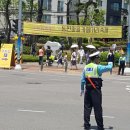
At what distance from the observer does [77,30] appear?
44000 millimetres

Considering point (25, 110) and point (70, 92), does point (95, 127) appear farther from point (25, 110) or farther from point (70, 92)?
point (70, 92)

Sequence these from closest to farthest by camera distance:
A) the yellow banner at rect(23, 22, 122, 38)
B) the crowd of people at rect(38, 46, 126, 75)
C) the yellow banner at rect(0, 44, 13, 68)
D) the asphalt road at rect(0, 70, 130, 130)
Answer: the asphalt road at rect(0, 70, 130, 130) < the crowd of people at rect(38, 46, 126, 75) < the yellow banner at rect(0, 44, 13, 68) < the yellow banner at rect(23, 22, 122, 38)

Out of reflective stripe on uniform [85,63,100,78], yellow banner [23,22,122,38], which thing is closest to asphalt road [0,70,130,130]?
reflective stripe on uniform [85,63,100,78]

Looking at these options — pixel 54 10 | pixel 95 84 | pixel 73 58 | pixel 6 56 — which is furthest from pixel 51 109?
pixel 54 10

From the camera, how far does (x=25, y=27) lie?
42344 millimetres

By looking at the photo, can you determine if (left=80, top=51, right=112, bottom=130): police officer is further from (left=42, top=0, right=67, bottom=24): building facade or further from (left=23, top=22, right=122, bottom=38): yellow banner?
(left=42, top=0, right=67, bottom=24): building facade

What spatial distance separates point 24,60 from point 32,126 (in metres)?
35.1

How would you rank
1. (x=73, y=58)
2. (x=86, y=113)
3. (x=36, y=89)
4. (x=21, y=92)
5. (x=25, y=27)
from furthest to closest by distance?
(x=25, y=27), (x=73, y=58), (x=36, y=89), (x=21, y=92), (x=86, y=113)

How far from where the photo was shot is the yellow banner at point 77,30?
42.9 meters

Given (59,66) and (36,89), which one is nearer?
(36,89)

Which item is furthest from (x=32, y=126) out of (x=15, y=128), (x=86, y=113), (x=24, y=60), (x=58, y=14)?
(x=58, y=14)

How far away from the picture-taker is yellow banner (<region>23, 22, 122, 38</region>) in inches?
1689

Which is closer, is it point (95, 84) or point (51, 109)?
point (95, 84)

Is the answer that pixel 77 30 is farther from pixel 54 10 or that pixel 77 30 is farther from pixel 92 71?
pixel 54 10
